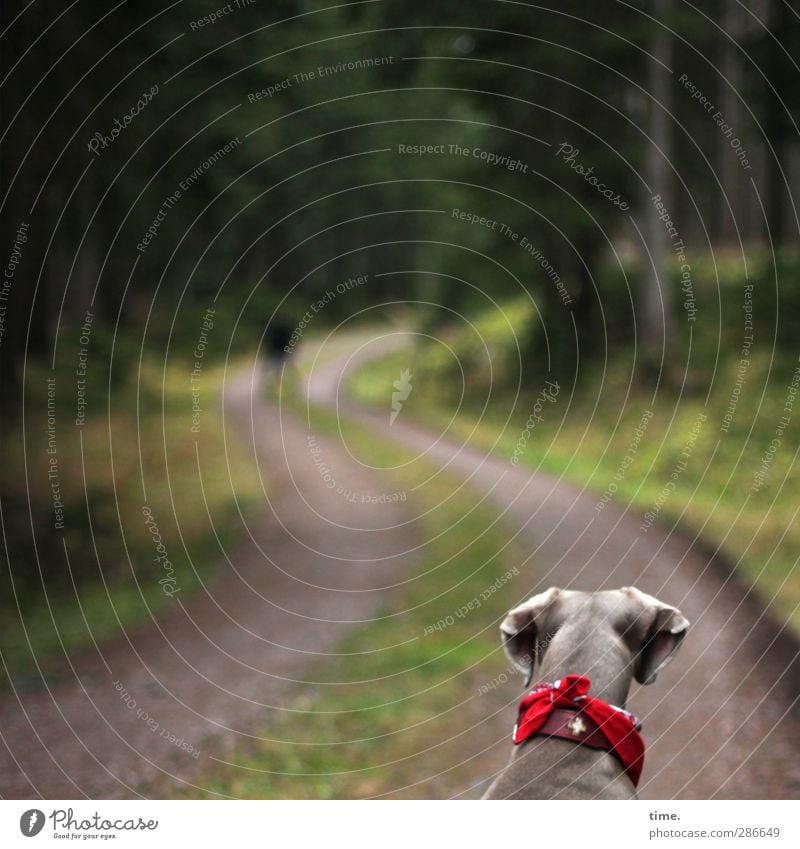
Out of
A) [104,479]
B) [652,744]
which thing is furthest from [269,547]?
[652,744]

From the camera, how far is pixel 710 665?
27.1 ft

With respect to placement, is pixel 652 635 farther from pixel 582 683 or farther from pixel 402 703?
pixel 402 703

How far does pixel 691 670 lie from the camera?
8.37 m

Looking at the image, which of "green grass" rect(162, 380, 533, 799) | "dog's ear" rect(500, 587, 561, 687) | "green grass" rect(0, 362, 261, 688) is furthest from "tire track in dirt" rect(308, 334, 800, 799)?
"green grass" rect(0, 362, 261, 688)

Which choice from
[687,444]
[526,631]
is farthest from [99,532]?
[526,631]

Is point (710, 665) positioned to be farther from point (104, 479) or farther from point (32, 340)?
point (32, 340)

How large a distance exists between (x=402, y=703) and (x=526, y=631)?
16.7 ft

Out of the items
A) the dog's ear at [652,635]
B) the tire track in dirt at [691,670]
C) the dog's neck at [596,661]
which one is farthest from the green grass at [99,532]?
the dog's ear at [652,635]

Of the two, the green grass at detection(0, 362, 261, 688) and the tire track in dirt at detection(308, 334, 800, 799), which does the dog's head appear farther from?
the green grass at detection(0, 362, 261, 688)

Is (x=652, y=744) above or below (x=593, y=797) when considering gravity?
below

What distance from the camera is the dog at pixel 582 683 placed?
12.6 ft

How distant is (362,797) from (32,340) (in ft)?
40.3

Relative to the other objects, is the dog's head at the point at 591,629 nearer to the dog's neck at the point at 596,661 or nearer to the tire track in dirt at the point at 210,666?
the dog's neck at the point at 596,661

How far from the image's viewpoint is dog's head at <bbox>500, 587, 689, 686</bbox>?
401cm
